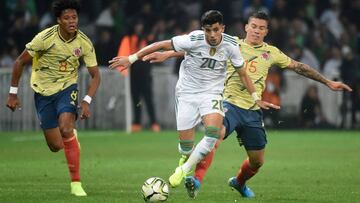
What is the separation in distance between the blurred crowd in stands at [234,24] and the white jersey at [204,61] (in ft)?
49.5

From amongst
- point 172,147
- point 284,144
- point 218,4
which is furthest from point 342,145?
point 218,4

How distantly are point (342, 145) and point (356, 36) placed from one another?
7.08 meters

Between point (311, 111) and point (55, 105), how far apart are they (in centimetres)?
1618

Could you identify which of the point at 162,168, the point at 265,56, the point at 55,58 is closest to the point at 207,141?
the point at 265,56

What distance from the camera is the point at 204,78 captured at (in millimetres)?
14109

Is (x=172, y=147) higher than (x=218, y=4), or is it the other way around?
(x=218, y=4)

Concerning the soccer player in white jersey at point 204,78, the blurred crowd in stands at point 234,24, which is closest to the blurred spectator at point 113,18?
the blurred crowd in stands at point 234,24

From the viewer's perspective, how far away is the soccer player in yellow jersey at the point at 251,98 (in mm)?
14500

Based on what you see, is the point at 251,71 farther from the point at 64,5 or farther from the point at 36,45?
the point at 36,45

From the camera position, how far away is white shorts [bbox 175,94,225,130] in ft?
45.9

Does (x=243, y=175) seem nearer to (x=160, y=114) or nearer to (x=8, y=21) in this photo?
(x=160, y=114)

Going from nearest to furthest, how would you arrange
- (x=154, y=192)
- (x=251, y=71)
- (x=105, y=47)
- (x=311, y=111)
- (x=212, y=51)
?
(x=154, y=192)
(x=212, y=51)
(x=251, y=71)
(x=105, y=47)
(x=311, y=111)

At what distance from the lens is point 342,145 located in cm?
2453

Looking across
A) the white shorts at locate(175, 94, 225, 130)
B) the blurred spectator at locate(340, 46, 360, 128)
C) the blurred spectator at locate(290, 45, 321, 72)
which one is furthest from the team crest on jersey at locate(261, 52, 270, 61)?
the blurred spectator at locate(340, 46, 360, 128)
